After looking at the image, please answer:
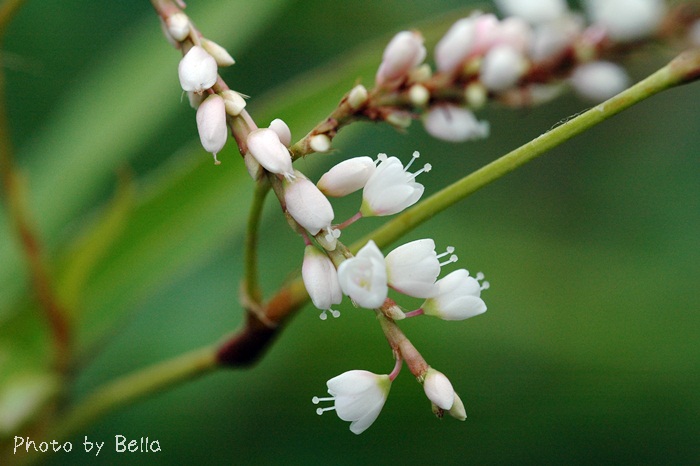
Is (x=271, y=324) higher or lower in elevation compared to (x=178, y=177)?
lower

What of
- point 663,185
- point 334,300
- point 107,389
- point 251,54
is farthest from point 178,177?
point 663,185

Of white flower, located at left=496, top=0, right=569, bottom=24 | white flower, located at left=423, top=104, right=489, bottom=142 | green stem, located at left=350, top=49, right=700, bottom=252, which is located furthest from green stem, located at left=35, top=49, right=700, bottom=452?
white flower, located at left=496, top=0, right=569, bottom=24

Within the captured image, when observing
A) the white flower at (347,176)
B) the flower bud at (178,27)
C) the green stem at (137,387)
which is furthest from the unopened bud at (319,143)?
the green stem at (137,387)

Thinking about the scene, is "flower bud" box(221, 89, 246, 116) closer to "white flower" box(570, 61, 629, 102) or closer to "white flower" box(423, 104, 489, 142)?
"white flower" box(423, 104, 489, 142)

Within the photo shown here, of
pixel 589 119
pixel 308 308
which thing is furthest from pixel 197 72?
pixel 308 308

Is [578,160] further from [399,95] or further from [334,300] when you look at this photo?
[334,300]

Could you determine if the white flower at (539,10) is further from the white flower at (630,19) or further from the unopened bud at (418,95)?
the unopened bud at (418,95)
